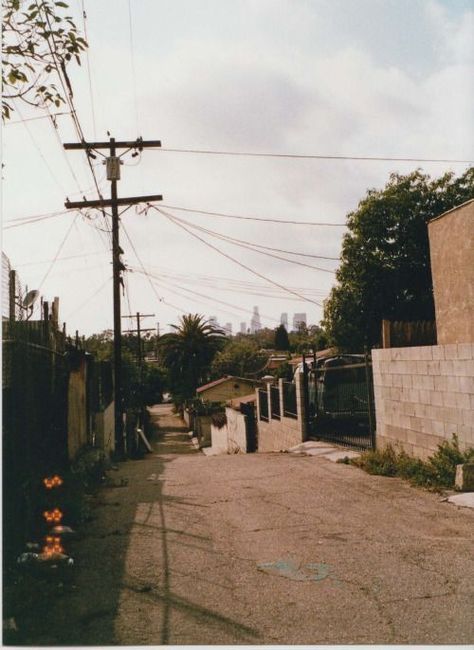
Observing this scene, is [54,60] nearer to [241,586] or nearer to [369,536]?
[241,586]

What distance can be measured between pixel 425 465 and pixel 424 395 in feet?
3.49

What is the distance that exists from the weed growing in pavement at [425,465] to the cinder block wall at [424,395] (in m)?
0.14

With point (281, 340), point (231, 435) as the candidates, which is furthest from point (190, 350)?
point (281, 340)

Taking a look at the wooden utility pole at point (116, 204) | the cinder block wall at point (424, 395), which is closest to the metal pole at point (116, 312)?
the wooden utility pole at point (116, 204)

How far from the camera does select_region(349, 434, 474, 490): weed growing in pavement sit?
24.6 ft

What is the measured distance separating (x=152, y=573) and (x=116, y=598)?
1.79 ft

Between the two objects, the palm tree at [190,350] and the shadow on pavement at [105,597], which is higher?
the palm tree at [190,350]

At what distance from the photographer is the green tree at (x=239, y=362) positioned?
57000 mm

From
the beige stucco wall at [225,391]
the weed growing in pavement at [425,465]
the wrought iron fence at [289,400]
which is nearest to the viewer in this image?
the weed growing in pavement at [425,465]

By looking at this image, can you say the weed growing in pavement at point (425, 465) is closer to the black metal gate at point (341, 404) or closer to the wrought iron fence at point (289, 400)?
the black metal gate at point (341, 404)

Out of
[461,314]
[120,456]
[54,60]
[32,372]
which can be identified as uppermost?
[54,60]

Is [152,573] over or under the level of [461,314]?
under

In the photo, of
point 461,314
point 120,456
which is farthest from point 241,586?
point 120,456

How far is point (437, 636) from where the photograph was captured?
3373 millimetres
